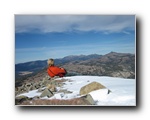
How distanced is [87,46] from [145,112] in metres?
1.09

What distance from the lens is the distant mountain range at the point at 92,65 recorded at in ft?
17.8

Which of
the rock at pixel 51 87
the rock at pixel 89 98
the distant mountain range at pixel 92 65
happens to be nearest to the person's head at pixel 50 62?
the distant mountain range at pixel 92 65

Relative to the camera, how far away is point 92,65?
550 cm

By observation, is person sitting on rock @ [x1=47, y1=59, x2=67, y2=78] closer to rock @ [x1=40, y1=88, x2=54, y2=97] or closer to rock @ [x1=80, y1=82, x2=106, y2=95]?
rock @ [x1=40, y1=88, x2=54, y2=97]

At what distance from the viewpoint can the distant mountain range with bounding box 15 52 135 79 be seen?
17.8 ft

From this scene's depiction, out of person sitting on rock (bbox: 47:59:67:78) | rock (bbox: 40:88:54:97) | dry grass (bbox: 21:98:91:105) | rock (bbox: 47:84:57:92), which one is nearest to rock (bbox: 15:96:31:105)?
dry grass (bbox: 21:98:91:105)

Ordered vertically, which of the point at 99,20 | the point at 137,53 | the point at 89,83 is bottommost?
the point at 89,83

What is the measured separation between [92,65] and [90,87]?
0.29m

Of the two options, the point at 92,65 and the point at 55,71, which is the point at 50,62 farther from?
the point at 92,65

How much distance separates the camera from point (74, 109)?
17.8ft

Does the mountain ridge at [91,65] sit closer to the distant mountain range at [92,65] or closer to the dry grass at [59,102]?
the distant mountain range at [92,65]

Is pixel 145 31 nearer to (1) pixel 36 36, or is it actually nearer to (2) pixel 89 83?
(2) pixel 89 83

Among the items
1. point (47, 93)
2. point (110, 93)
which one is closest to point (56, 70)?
point (47, 93)
